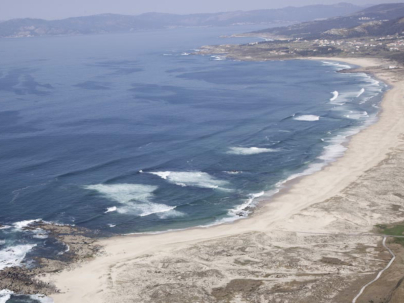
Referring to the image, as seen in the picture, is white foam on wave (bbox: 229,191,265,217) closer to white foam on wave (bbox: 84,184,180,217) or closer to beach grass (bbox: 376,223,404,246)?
white foam on wave (bbox: 84,184,180,217)

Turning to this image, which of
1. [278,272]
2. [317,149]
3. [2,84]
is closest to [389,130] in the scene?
[317,149]

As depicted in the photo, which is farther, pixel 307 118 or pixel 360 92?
pixel 360 92

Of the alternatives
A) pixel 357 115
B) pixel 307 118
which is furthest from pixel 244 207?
pixel 357 115

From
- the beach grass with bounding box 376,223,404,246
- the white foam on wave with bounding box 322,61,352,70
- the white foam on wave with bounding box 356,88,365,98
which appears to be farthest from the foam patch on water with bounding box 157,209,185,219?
the white foam on wave with bounding box 322,61,352,70

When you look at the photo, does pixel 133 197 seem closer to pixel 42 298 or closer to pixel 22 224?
pixel 22 224

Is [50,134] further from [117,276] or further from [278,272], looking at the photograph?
[278,272]

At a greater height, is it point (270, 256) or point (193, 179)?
point (193, 179)

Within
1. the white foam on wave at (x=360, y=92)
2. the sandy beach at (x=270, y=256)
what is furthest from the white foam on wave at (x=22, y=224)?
the white foam on wave at (x=360, y=92)
